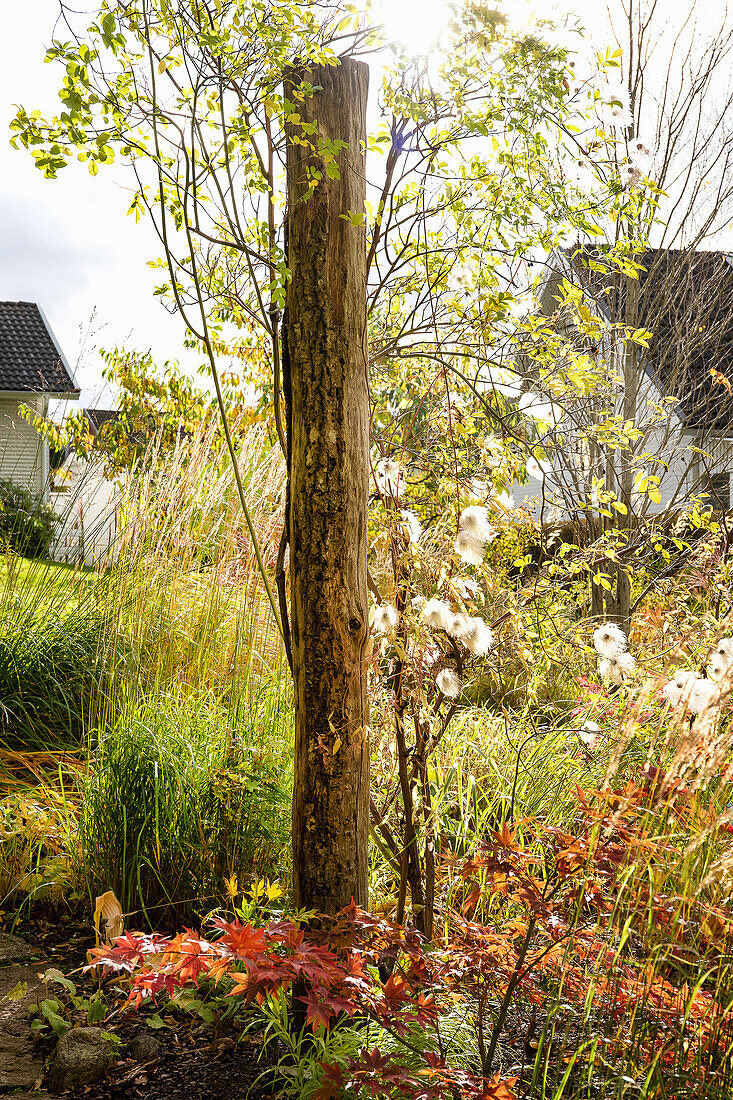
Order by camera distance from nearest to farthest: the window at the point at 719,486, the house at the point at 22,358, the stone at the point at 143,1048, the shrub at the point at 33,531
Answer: the stone at the point at 143,1048
the shrub at the point at 33,531
the window at the point at 719,486
the house at the point at 22,358

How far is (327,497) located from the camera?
2.05 m

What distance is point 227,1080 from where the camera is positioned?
1.87 metres

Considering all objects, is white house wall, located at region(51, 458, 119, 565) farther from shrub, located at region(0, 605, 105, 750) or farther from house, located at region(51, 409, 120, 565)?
shrub, located at region(0, 605, 105, 750)

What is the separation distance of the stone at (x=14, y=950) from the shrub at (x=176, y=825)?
0.24 meters

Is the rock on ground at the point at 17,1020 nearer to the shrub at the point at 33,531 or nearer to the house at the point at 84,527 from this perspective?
the house at the point at 84,527

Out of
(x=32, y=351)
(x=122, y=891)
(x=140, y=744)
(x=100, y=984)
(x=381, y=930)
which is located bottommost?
(x=100, y=984)

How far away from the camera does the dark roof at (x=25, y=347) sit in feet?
51.9

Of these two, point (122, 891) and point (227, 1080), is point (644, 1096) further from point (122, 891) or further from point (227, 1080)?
point (122, 891)

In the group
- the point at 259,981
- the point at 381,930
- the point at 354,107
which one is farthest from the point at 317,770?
the point at 354,107

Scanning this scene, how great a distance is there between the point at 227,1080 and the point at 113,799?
913 mm

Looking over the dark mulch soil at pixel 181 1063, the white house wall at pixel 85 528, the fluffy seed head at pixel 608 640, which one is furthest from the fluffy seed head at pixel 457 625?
the white house wall at pixel 85 528

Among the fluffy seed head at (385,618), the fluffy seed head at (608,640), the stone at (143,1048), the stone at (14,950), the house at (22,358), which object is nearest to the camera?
the stone at (143,1048)

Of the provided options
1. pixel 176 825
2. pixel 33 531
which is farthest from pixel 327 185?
pixel 33 531

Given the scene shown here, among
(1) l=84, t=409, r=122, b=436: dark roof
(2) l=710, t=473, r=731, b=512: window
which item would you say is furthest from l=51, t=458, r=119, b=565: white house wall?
→ (2) l=710, t=473, r=731, b=512: window
